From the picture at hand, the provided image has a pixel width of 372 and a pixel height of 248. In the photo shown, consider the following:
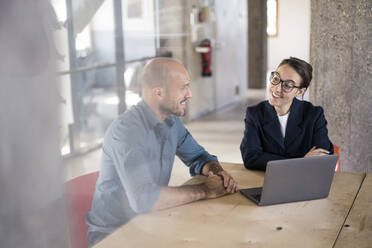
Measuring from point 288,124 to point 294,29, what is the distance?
0.85 metres

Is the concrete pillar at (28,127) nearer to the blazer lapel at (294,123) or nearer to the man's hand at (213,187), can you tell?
the man's hand at (213,187)

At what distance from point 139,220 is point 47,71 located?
0.82 m

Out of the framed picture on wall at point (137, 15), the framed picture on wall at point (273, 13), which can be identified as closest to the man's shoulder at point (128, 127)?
the framed picture on wall at point (273, 13)

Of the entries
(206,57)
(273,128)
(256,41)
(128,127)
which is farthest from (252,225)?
(256,41)

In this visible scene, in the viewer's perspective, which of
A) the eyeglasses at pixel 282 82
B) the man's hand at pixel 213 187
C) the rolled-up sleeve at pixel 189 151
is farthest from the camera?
the eyeglasses at pixel 282 82

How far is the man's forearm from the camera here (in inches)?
45.5

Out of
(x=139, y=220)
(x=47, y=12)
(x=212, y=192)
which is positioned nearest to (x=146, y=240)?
(x=139, y=220)

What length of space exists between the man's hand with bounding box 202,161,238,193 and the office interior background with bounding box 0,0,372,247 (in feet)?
1.29

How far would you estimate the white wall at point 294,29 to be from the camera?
226 centimetres

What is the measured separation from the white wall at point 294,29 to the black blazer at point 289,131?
57 cm

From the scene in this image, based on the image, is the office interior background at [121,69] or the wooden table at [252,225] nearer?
the office interior background at [121,69]

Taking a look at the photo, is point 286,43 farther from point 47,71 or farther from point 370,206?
point 47,71

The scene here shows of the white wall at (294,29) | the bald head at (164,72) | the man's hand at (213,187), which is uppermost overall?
the white wall at (294,29)

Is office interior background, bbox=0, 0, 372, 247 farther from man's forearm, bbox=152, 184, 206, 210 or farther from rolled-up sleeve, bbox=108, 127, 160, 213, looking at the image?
man's forearm, bbox=152, 184, 206, 210
